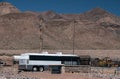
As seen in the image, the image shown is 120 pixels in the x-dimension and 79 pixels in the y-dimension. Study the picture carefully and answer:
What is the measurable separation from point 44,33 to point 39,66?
136m

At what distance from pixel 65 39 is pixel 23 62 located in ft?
452

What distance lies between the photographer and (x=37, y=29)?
18600 cm

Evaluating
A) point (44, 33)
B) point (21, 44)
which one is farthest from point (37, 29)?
point (21, 44)

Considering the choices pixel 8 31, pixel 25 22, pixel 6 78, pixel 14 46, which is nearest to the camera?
pixel 6 78

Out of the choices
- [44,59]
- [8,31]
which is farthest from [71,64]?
[8,31]

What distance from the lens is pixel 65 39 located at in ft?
615

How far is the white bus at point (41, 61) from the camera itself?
164 feet

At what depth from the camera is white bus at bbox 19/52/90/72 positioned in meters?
49.9

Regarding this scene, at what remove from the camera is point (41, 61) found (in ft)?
167

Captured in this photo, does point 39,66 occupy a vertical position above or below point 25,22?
below

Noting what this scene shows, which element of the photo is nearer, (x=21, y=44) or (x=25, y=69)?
(x=25, y=69)

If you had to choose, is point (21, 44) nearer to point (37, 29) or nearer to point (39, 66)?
point (37, 29)

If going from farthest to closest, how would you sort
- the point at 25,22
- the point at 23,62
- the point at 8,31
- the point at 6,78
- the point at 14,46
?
the point at 25,22
the point at 8,31
the point at 14,46
the point at 23,62
the point at 6,78

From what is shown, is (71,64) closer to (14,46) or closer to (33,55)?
(33,55)
